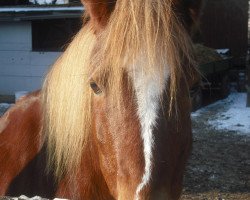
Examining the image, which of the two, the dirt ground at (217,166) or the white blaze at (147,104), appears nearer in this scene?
the white blaze at (147,104)

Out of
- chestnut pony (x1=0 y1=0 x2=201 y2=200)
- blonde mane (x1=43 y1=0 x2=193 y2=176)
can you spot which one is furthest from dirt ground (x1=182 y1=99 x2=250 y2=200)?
blonde mane (x1=43 y1=0 x2=193 y2=176)

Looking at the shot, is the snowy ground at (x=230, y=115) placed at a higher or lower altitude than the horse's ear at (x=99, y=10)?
lower

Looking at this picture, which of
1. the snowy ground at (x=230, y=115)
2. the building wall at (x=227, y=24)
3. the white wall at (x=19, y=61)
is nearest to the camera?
the snowy ground at (x=230, y=115)

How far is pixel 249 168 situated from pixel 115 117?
4939 millimetres

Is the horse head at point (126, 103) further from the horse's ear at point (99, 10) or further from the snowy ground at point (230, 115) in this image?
the snowy ground at point (230, 115)

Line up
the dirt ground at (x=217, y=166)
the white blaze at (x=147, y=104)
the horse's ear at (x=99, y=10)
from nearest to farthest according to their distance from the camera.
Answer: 1. the white blaze at (x=147, y=104)
2. the horse's ear at (x=99, y=10)
3. the dirt ground at (x=217, y=166)

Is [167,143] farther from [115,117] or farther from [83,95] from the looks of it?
[83,95]

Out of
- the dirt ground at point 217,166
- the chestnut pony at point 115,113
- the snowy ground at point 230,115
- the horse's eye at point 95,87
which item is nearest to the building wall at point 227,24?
the snowy ground at point 230,115

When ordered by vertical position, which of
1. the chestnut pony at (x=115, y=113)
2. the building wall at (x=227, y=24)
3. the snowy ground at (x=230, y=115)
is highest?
the chestnut pony at (x=115, y=113)

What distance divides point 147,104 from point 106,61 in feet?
1.04

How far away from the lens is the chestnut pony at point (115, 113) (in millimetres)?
1800

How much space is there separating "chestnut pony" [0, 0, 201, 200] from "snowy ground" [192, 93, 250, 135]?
6512 millimetres

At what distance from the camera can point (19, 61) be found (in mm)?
12695

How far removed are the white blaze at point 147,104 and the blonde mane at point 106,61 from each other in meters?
0.04
